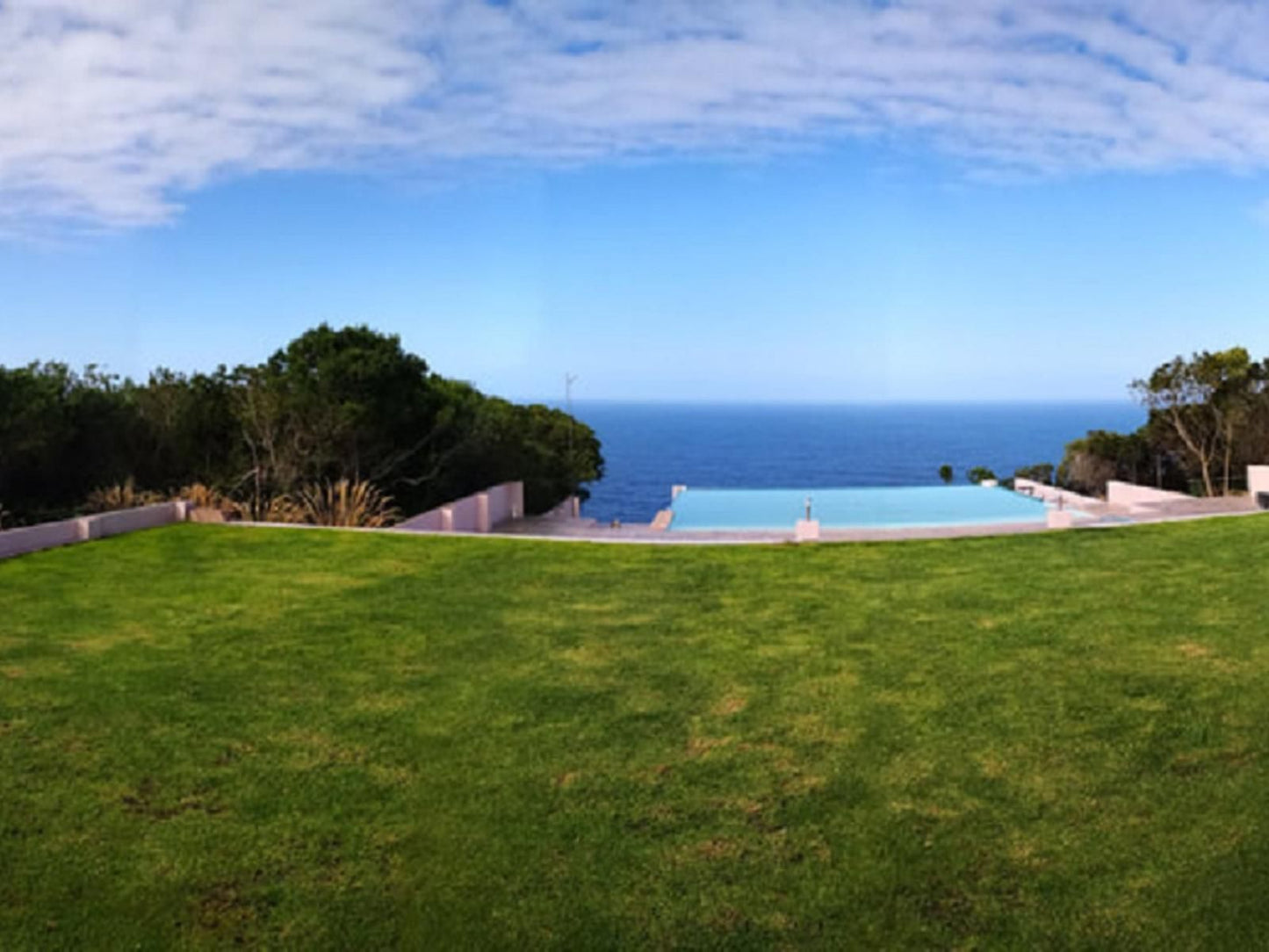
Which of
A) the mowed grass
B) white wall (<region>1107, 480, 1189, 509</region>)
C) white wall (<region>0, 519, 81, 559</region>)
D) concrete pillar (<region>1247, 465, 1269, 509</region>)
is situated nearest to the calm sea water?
white wall (<region>1107, 480, 1189, 509</region>)

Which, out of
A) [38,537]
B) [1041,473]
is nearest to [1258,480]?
[38,537]

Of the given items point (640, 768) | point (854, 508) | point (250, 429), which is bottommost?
point (640, 768)

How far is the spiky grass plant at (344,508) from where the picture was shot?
12141mm

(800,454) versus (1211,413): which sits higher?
(800,454)

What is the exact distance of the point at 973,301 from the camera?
49.5 meters

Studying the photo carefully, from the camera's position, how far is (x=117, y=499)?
1191 cm

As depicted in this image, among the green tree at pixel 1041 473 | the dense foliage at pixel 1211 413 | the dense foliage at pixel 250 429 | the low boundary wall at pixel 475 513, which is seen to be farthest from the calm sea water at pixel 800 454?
the low boundary wall at pixel 475 513

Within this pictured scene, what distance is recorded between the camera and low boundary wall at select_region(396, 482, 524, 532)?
39.0 ft

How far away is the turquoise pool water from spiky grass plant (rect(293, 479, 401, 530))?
208 inches

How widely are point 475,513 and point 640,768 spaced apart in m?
9.72

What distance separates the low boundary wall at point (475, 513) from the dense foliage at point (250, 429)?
1.24 meters

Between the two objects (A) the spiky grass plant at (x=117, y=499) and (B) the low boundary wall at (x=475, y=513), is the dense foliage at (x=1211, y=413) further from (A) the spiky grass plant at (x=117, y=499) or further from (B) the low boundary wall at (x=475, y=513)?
(A) the spiky grass plant at (x=117, y=499)

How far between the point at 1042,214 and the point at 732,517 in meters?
17.6

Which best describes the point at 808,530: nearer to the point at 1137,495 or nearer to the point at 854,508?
the point at 854,508
